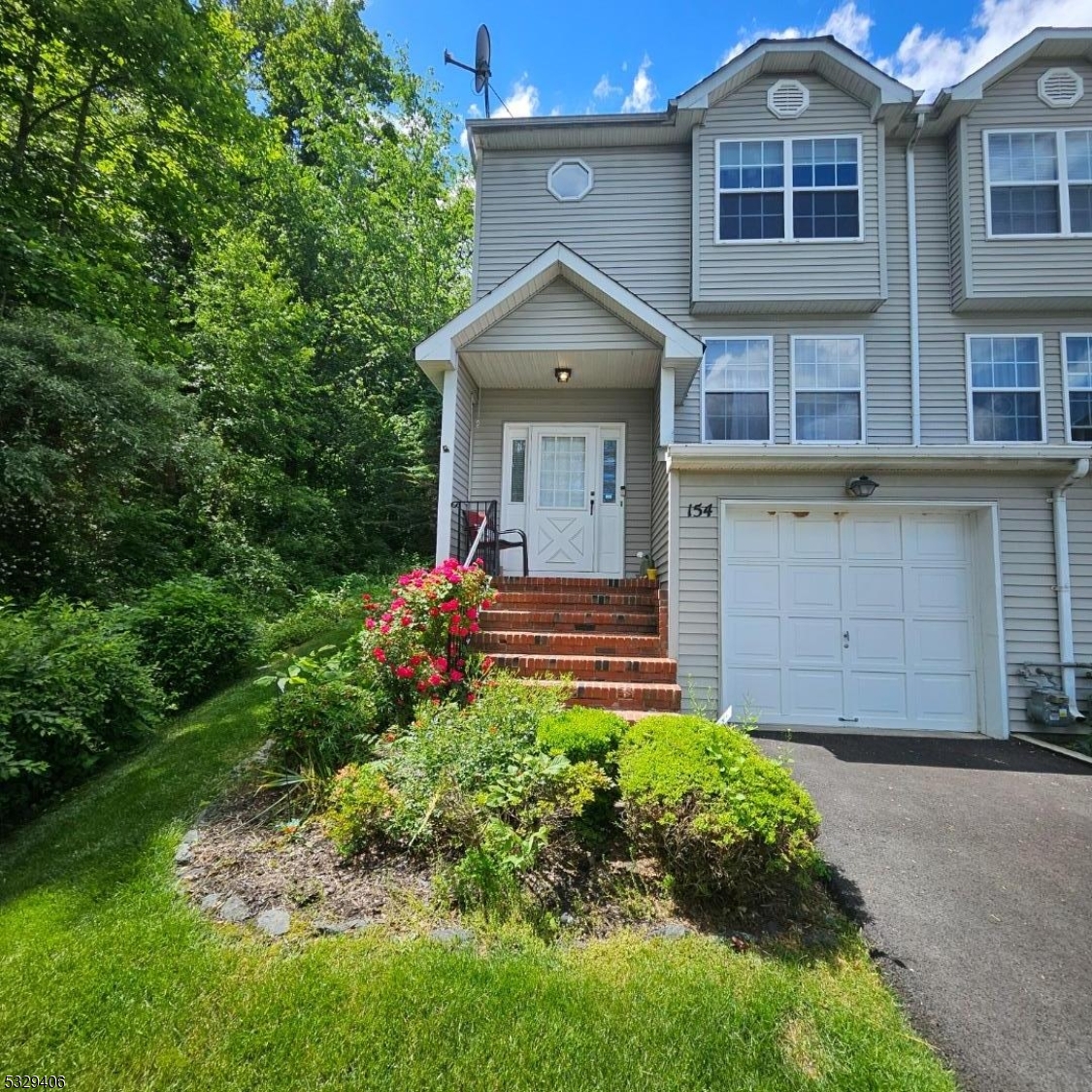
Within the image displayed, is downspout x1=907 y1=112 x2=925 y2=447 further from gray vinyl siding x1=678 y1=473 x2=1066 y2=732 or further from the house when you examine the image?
gray vinyl siding x1=678 y1=473 x2=1066 y2=732

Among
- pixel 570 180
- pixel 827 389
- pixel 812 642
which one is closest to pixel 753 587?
pixel 812 642

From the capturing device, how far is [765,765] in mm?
2951

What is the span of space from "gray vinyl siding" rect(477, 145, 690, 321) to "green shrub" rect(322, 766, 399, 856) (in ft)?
23.6

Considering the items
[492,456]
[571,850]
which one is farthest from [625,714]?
[492,456]

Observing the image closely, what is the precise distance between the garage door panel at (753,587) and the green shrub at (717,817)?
347 centimetres

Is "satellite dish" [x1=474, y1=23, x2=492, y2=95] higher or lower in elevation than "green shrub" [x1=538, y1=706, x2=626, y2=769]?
higher

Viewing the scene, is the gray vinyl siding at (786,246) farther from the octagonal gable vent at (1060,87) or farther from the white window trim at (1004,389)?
the octagonal gable vent at (1060,87)

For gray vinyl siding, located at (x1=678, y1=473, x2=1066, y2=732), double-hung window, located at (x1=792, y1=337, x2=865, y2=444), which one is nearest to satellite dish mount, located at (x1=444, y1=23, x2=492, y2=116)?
double-hung window, located at (x1=792, y1=337, x2=865, y2=444)

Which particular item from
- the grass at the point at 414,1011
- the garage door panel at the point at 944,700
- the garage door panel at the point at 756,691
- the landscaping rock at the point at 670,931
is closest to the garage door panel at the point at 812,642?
the garage door panel at the point at 756,691

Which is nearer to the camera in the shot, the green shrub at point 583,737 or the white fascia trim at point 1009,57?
the green shrub at point 583,737

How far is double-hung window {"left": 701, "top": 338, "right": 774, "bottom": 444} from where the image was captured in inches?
304

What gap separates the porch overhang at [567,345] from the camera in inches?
235

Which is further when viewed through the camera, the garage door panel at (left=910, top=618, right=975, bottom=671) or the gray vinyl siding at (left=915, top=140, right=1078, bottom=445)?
the gray vinyl siding at (left=915, top=140, right=1078, bottom=445)

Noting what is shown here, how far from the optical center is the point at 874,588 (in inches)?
245
